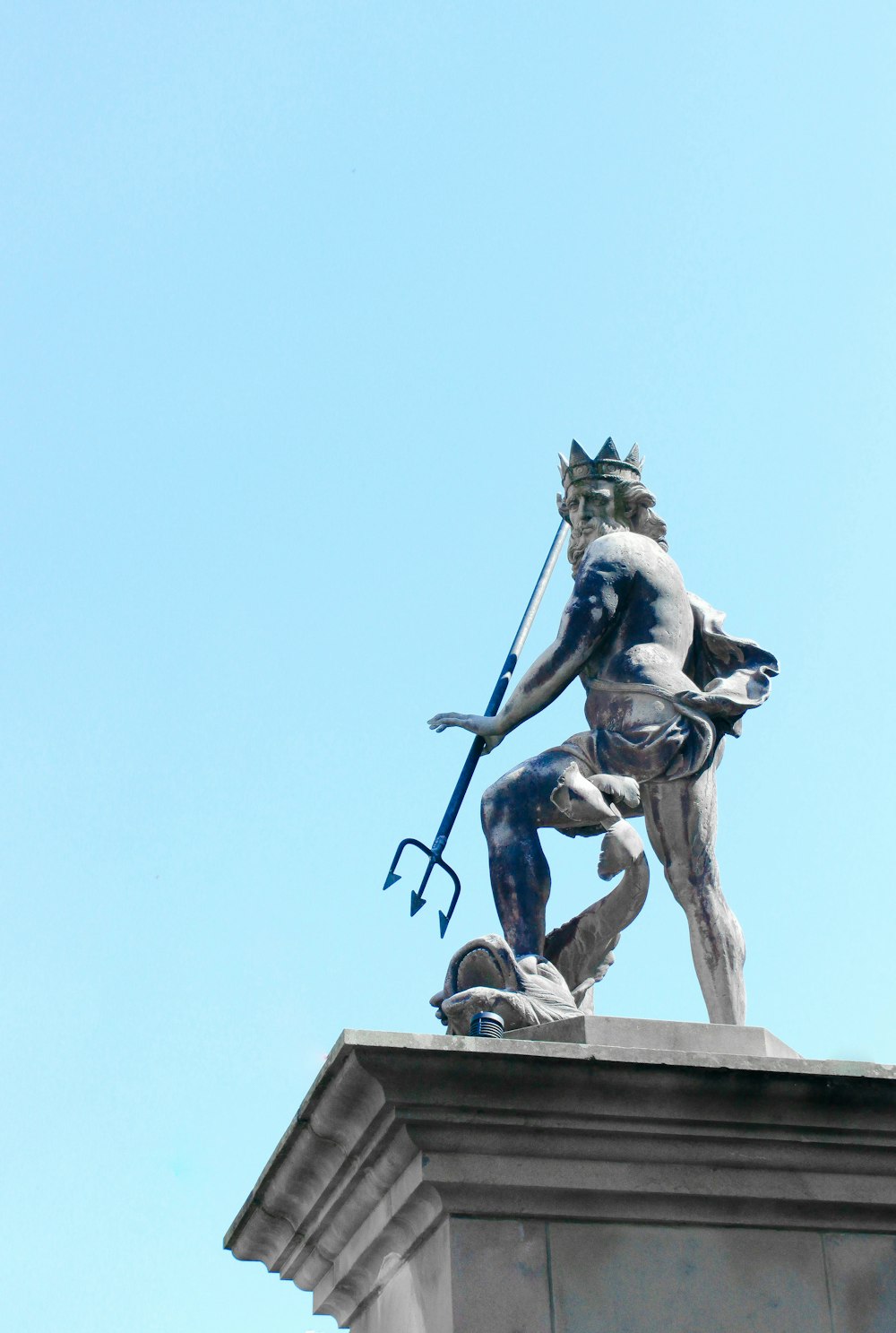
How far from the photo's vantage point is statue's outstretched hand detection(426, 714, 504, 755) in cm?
891

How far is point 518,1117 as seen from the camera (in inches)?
241

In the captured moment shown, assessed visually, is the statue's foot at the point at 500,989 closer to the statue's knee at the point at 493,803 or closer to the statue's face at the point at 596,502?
the statue's knee at the point at 493,803

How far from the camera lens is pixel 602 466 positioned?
9516 millimetres

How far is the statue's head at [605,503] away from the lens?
943 centimetres

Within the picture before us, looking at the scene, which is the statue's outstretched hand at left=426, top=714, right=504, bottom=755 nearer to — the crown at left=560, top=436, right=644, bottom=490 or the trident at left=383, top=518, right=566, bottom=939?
the trident at left=383, top=518, right=566, bottom=939

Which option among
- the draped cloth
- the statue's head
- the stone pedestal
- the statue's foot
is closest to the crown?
the statue's head

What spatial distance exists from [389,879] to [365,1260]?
220 cm

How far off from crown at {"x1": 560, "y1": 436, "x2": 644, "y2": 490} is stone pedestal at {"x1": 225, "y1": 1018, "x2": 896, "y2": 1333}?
398 cm

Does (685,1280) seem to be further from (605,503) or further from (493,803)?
(605,503)

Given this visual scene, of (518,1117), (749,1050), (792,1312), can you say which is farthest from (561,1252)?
(749,1050)

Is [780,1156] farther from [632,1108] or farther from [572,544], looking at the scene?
[572,544]

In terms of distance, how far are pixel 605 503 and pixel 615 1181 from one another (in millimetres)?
4246

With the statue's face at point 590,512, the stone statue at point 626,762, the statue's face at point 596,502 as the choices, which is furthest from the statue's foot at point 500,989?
the statue's face at point 596,502

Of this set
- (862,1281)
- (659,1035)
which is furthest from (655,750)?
(862,1281)
